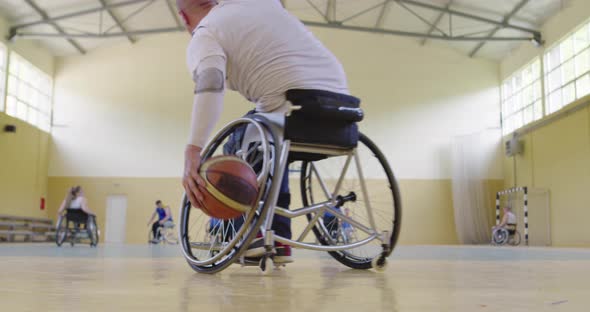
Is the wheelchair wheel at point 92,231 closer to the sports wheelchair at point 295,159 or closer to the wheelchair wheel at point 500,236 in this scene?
the sports wheelchair at point 295,159

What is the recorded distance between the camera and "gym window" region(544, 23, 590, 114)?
1088cm

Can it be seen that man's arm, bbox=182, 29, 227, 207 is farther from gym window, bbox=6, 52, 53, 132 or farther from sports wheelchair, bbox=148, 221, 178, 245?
gym window, bbox=6, 52, 53, 132

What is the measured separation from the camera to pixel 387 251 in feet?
7.26

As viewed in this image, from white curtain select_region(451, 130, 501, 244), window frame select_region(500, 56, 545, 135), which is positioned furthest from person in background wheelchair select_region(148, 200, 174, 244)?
window frame select_region(500, 56, 545, 135)

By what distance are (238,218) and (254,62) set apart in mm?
604

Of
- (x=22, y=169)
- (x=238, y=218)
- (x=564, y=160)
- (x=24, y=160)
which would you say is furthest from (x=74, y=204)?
(x=564, y=160)

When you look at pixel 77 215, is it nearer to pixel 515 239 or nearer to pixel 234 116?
pixel 234 116

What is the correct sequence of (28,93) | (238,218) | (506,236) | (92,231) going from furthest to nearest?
(28,93) < (506,236) < (92,231) < (238,218)

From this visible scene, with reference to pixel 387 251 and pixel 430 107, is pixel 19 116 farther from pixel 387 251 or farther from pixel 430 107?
pixel 387 251

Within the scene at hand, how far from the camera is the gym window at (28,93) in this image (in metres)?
13.4

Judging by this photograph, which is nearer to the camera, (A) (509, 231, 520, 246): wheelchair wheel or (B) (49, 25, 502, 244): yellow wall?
(A) (509, 231, 520, 246): wheelchair wheel

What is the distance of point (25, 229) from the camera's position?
13.5 metres

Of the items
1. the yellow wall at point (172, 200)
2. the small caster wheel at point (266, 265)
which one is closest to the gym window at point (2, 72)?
the yellow wall at point (172, 200)

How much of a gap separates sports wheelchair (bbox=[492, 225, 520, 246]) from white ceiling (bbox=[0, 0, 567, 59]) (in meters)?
4.43
